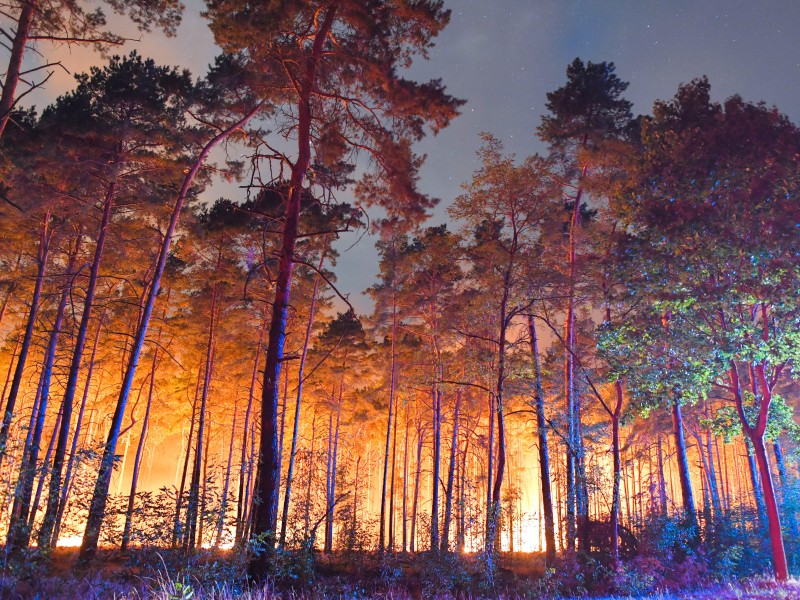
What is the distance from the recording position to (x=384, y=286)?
23.0 meters

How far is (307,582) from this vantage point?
924 cm

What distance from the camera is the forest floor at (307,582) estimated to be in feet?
20.0

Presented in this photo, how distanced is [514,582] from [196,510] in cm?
910

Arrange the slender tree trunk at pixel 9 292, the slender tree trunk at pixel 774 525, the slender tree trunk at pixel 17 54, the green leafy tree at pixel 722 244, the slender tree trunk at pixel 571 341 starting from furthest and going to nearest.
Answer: the slender tree trunk at pixel 9 292 → the slender tree trunk at pixel 571 341 → the slender tree trunk at pixel 774 525 → the green leafy tree at pixel 722 244 → the slender tree trunk at pixel 17 54

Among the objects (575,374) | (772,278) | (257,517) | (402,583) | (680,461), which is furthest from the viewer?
(575,374)

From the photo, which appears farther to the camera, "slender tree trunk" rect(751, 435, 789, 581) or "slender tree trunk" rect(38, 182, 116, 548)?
"slender tree trunk" rect(751, 435, 789, 581)

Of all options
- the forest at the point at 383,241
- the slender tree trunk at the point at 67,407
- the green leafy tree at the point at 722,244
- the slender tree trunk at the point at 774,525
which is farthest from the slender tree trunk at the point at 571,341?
the slender tree trunk at the point at 67,407

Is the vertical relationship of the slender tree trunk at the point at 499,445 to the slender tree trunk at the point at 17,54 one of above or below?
below

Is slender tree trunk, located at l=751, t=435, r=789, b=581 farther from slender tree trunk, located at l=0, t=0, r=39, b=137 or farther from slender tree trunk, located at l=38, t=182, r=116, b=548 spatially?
slender tree trunk, located at l=0, t=0, r=39, b=137

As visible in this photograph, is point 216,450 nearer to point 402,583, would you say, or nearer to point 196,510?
point 402,583

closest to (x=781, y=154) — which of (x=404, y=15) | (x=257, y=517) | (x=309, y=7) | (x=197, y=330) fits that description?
(x=404, y=15)

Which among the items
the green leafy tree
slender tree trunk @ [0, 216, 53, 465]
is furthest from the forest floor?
slender tree trunk @ [0, 216, 53, 465]

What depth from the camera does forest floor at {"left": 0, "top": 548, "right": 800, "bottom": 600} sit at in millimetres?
6105

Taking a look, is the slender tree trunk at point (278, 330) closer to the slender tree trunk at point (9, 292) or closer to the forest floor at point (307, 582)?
the forest floor at point (307, 582)
